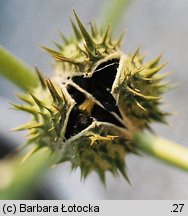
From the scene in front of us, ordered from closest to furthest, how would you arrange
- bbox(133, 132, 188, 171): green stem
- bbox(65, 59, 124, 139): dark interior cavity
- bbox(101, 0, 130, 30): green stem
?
1. bbox(65, 59, 124, 139): dark interior cavity
2. bbox(133, 132, 188, 171): green stem
3. bbox(101, 0, 130, 30): green stem

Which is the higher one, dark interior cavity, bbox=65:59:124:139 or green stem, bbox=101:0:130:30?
green stem, bbox=101:0:130:30

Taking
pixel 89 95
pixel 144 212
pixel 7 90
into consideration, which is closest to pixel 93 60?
pixel 89 95

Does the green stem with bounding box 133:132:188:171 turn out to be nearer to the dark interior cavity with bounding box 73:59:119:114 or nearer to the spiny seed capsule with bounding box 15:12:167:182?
the spiny seed capsule with bounding box 15:12:167:182

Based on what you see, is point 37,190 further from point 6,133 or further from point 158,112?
point 158,112

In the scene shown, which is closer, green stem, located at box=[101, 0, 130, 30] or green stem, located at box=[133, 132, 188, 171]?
green stem, located at box=[133, 132, 188, 171]

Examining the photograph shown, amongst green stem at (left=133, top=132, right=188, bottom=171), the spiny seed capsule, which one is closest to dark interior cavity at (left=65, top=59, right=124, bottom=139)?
the spiny seed capsule

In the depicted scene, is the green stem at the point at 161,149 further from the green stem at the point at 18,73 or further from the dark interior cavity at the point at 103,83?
the green stem at the point at 18,73

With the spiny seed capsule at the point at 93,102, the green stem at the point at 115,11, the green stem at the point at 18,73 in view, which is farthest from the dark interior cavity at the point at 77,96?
the green stem at the point at 115,11
